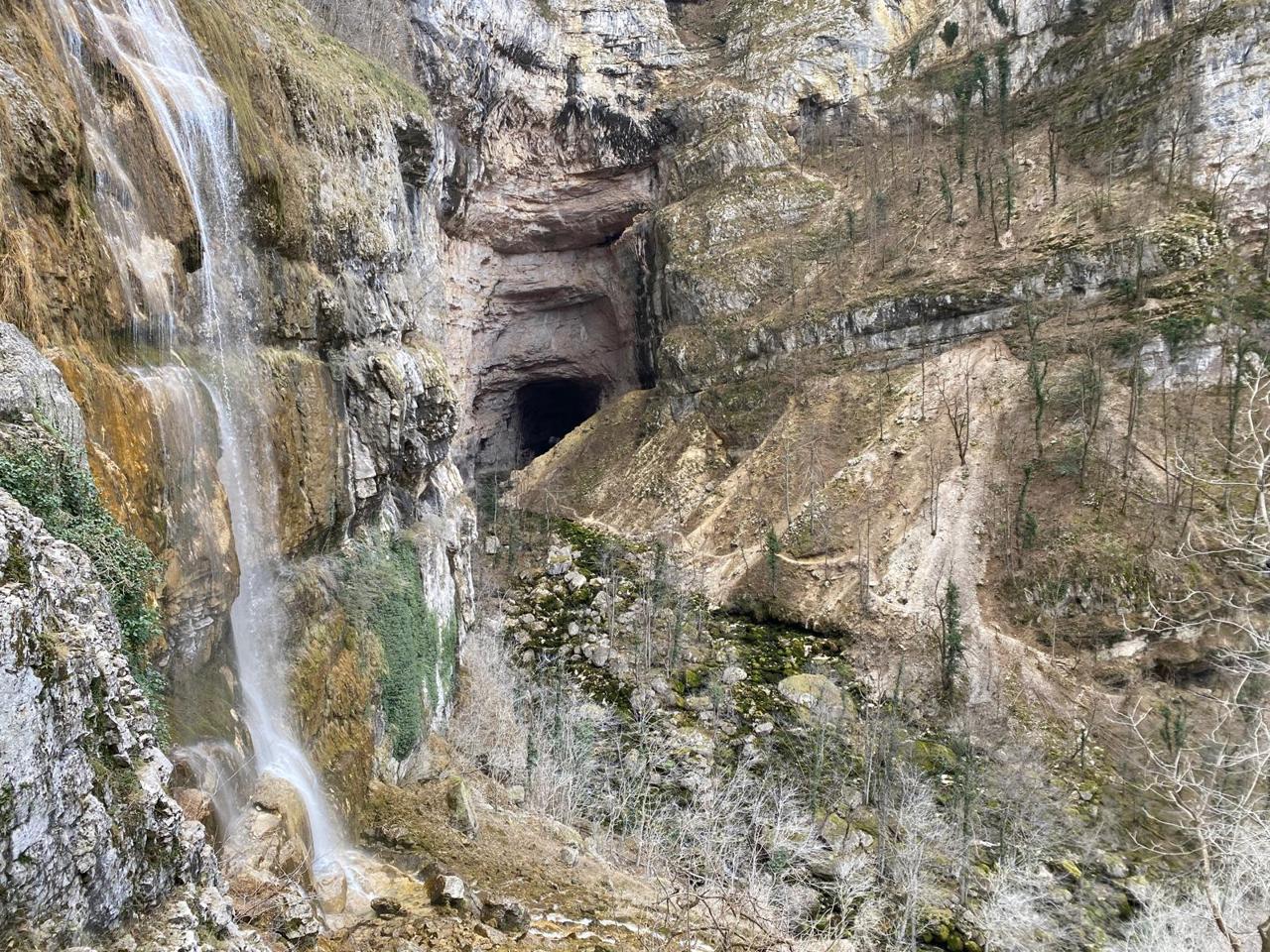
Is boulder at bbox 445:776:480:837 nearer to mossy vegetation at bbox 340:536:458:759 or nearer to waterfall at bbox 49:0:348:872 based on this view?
mossy vegetation at bbox 340:536:458:759

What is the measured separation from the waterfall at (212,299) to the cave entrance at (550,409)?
3463 cm

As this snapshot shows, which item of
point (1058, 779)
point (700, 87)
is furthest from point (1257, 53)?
point (1058, 779)

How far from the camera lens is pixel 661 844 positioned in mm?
13664

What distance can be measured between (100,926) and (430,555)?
12.1 metres

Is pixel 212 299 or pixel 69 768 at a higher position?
pixel 212 299

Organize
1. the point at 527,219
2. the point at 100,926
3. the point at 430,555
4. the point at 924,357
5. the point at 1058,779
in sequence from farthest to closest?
the point at 527,219 < the point at 924,357 < the point at 1058,779 < the point at 430,555 < the point at 100,926

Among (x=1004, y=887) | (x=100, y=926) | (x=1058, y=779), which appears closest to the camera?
(x=100, y=926)

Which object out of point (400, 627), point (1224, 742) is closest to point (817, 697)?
point (400, 627)

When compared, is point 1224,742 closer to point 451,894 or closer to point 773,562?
point 451,894

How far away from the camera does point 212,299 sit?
9609 mm

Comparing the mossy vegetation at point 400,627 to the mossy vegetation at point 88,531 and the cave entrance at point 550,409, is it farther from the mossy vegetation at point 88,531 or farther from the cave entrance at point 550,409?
the cave entrance at point 550,409

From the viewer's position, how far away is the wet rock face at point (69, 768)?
129 inches

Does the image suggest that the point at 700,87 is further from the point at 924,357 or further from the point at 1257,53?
the point at 1257,53

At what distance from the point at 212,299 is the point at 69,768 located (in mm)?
7542
